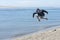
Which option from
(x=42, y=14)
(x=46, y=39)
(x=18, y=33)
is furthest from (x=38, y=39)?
(x=42, y=14)

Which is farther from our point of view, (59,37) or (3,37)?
(3,37)

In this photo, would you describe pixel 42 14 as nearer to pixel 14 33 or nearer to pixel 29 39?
pixel 14 33

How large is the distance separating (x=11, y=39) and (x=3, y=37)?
88 centimetres

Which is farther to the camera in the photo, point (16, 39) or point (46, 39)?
point (16, 39)

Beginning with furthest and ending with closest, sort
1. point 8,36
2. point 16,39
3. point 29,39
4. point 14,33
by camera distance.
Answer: point 14,33
point 8,36
point 16,39
point 29,39

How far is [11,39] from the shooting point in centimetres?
1534

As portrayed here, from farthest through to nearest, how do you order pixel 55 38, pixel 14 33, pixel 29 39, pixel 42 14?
pixel 42 14
pixel 14 33
pixel 29 39
pixel 55 38

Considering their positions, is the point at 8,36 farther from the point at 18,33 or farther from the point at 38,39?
the point at 38,39

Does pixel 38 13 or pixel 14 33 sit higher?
pixel 38 13

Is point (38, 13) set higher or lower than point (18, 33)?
higher

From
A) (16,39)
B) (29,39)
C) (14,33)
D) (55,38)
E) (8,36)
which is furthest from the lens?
(14,33)

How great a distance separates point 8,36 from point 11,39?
1.06m

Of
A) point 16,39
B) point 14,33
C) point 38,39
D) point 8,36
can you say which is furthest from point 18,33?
point 38,39

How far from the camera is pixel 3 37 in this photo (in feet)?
52.5
